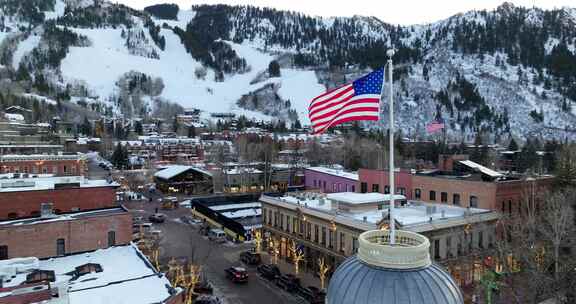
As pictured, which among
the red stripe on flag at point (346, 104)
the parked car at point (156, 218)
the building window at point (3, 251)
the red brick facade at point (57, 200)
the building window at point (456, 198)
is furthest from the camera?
the parked car at point (156, 218)

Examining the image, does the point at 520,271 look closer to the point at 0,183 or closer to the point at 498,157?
the point at 0,183

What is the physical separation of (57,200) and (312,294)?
22927 millimetres

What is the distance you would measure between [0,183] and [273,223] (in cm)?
2550

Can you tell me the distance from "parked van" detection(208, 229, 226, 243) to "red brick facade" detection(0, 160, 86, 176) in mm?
35584

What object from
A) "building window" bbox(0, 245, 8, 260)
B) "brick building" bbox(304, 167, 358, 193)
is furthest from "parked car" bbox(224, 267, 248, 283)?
"brick building" bbox(304, 167, 358, 193)

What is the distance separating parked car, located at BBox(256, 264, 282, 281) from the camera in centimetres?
3728

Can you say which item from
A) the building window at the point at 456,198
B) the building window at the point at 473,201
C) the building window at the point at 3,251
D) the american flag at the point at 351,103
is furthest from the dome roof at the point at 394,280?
the building window at the point at 456,198

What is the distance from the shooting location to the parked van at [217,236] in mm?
50575

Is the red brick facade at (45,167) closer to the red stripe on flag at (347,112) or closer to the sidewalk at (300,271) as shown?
the sidewalk at (300,271)

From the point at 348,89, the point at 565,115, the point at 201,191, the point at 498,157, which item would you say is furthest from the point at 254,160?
the point at 565,115

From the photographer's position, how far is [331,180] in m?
70.2

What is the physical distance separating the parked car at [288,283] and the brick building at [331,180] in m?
27.6

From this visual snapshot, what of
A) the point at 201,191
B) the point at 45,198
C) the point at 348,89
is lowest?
the point at 201,191

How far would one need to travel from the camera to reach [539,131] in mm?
176750
